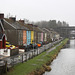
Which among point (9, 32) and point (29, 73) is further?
point (9, 32)

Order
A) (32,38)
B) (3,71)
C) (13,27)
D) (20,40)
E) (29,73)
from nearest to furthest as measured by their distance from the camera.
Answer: (3,71)
(29,73)
(13,27)
(20,40)
(32,38)

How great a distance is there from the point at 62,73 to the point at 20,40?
24445mm

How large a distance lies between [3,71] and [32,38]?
4506cm

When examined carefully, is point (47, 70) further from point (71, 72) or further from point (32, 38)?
point (32, 38)

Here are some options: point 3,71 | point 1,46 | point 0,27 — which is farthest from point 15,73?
point 0,27

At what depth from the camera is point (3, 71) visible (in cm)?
1911

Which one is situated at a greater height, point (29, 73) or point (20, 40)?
point (20, 40)

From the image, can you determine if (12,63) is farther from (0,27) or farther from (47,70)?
(0,27)

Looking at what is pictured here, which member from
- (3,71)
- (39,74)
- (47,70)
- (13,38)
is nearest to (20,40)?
(13,38)

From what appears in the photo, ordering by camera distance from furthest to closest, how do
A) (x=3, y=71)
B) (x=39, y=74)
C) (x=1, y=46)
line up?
1. (x=1, y=46)
2. (x=39, y=74)
3. (x=3, y=71)

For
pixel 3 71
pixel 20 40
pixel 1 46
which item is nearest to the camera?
pixel 3 71

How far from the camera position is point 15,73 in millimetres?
19750

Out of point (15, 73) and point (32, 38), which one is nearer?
point (15, 73)

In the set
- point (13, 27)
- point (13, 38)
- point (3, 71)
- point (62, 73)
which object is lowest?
point (62, 73)
